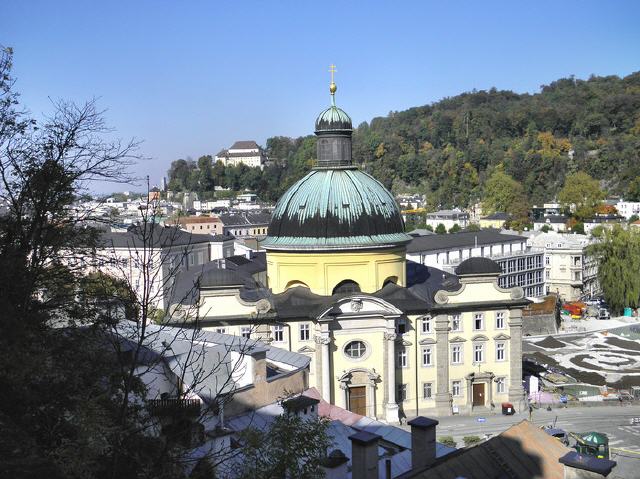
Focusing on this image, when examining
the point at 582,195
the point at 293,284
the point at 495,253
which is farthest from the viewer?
the point at 582,195

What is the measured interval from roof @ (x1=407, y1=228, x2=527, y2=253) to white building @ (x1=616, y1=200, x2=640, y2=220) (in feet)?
136

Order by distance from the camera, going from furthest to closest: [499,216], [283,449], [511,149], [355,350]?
[511,149], [499,216], [355,350], [283,449]

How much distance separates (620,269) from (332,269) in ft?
142

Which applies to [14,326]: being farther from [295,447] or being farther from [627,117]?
[627,117]

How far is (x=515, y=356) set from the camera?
4272 cm

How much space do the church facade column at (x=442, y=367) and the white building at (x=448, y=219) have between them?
278 feet

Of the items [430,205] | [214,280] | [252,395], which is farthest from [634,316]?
[430,205]

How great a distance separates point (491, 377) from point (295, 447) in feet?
100

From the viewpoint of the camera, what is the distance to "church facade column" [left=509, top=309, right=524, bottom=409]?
42.5 meters

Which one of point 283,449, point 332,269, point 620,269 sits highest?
point 332,269

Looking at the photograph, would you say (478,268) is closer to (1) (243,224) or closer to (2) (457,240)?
(2) (457,240)

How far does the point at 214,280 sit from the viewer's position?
39781mm

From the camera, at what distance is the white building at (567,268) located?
8625cm

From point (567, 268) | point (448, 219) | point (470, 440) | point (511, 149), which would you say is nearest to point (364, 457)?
point (470, 440)
